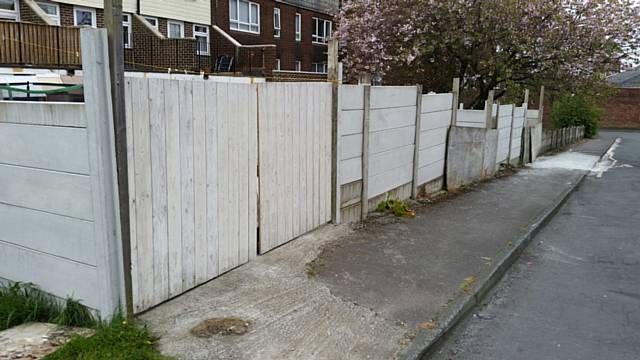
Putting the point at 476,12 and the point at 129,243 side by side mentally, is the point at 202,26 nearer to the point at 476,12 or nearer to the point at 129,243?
the point at 476,12

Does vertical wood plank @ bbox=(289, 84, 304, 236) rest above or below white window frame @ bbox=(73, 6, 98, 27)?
below

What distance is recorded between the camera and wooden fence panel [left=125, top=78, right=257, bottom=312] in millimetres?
4195

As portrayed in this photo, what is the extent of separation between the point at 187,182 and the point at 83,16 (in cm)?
1584

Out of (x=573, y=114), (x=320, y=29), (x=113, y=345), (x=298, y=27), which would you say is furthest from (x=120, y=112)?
(x=320, y=29)

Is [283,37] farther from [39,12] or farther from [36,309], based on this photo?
[36,309]

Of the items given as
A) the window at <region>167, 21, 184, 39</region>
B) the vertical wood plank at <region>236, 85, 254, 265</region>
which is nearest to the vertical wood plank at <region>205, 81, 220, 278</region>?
the vertical wood plank at <region>236, 85, 254, 265</region>

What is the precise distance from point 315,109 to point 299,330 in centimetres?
312

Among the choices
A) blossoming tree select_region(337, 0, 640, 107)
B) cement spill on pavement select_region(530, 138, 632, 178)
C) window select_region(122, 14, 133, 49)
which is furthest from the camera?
window select_region(122, 14, 133, 49)

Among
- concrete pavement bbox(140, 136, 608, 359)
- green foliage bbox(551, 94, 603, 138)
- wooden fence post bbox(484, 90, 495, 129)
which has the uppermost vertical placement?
wooden fence post bbox(484, 90, 495, 129)

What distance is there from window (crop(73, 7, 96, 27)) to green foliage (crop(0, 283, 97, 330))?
608 inches

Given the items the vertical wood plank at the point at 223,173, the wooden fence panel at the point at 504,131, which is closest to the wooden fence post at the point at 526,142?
the wooden fence panel at the point at 504,131

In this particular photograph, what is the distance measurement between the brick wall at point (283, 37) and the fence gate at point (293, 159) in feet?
59.1

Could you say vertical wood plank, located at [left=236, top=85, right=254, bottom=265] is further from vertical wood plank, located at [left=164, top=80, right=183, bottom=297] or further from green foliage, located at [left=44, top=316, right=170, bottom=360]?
green foliage, located at [left=44, top=316, right=170, bottom=360]

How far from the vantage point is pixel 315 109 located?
6.56 metres
